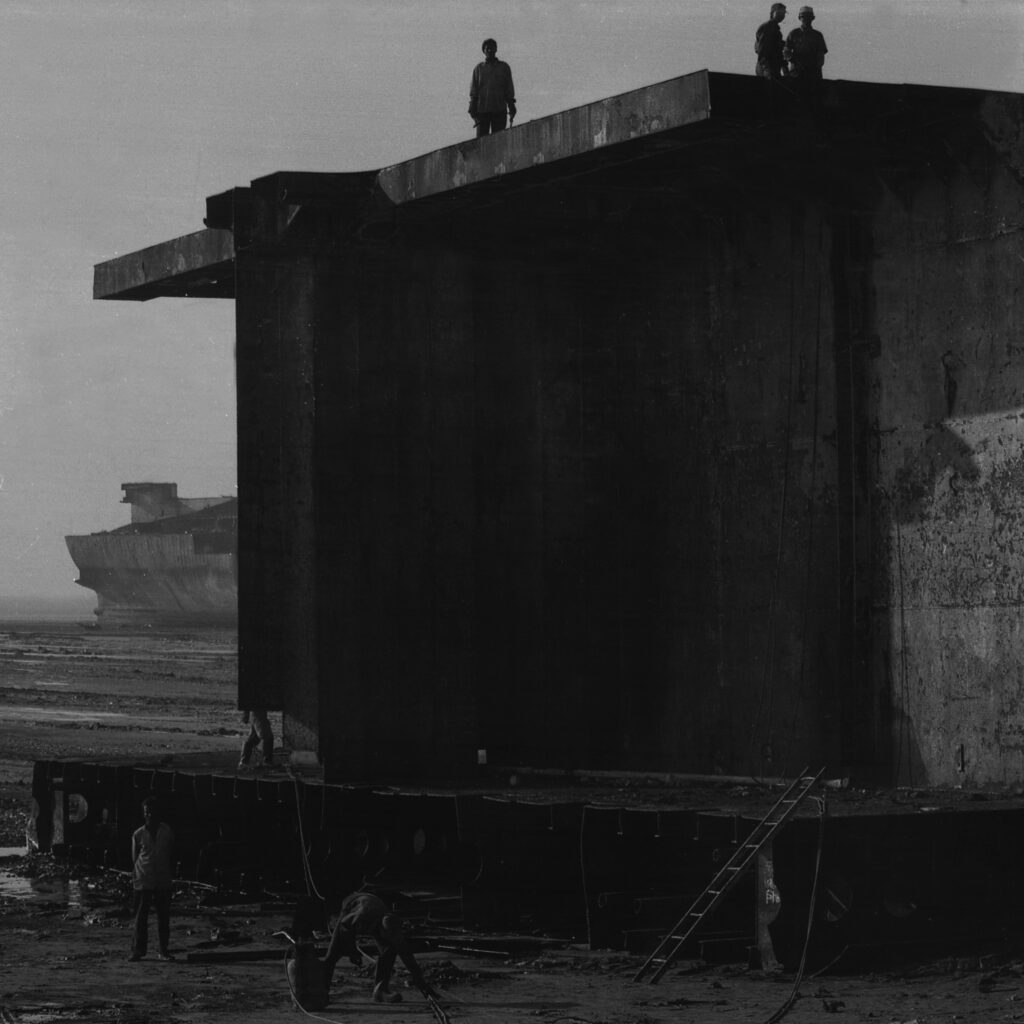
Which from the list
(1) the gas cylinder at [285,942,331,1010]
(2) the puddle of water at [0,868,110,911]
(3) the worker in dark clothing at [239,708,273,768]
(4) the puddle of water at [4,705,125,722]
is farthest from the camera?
(4) the puddle of water at [4,705,125,722]

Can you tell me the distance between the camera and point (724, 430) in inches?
779

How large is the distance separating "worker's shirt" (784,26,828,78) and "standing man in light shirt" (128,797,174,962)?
339 inches

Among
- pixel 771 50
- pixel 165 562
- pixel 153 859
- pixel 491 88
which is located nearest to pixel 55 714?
pixel 491 88

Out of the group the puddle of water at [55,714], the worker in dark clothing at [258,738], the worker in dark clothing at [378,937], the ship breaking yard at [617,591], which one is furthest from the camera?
the puddle of water at [55,714]

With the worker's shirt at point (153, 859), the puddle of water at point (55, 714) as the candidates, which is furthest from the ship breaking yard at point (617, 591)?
the puddle of water at point (55, 714)

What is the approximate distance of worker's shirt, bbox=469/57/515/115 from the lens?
787 inches

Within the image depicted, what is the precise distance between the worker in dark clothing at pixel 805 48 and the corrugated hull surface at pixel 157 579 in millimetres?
124998

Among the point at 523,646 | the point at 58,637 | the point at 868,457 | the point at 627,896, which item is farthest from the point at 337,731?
the point at 58,637

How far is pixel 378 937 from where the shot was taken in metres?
13.7

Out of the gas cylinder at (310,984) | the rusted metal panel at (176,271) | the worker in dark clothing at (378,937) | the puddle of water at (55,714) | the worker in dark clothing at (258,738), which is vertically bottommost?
the puddle of water at (55,714)

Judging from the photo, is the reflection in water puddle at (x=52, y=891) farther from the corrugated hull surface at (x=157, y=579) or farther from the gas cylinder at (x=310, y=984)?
the corrugated hull surface at (x=157, y=579)

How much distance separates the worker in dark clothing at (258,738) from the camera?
72.2 feet

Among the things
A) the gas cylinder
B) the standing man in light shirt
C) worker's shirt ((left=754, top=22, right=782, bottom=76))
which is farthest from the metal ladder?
worker's shirt ((left=754, top=22, right=782, bottom=76))

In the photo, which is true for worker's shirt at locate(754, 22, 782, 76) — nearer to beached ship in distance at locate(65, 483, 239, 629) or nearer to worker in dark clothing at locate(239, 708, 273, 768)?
worker in dark clothing at locate(239, 708, 273, 768)
